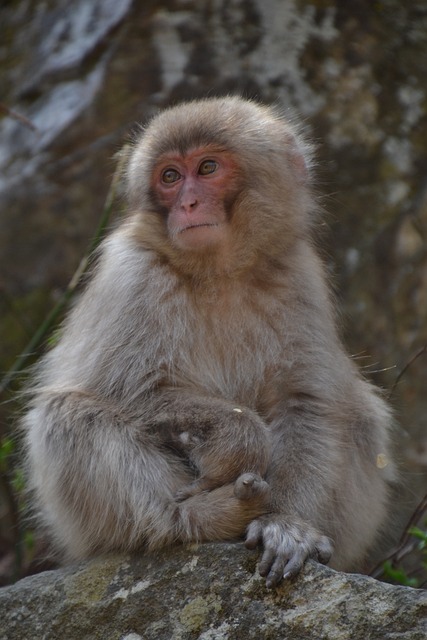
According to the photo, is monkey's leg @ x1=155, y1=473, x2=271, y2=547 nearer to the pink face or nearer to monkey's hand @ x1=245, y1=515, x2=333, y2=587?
monkey's hand @ x1=245, y1=515, x2=333, y2=587

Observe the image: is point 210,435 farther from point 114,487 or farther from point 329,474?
point 329,474

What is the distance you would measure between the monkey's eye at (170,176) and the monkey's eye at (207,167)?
4.7 inches

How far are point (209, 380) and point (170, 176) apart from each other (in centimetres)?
94

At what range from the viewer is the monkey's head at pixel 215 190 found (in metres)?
4.40

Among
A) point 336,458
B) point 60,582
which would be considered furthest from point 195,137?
point 60,582

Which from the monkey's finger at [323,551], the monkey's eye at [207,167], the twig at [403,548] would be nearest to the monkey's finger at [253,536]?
the monkey's finger at [323,551]

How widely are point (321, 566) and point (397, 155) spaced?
4.05 m

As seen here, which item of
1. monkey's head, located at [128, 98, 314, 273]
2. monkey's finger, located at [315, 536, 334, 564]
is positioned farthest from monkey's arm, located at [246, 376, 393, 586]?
monkey's head, located at [128, 98, 314, 273]

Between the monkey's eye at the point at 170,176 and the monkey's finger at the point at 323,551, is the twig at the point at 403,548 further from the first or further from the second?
the monkey's eye at the point at 170,176

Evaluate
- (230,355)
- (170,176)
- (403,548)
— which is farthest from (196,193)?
(403,548)

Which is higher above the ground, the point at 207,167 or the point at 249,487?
the point at 207,167

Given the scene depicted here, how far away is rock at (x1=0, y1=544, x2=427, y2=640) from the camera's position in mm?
3205

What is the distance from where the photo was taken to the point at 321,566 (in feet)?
11.5

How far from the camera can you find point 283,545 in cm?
356
